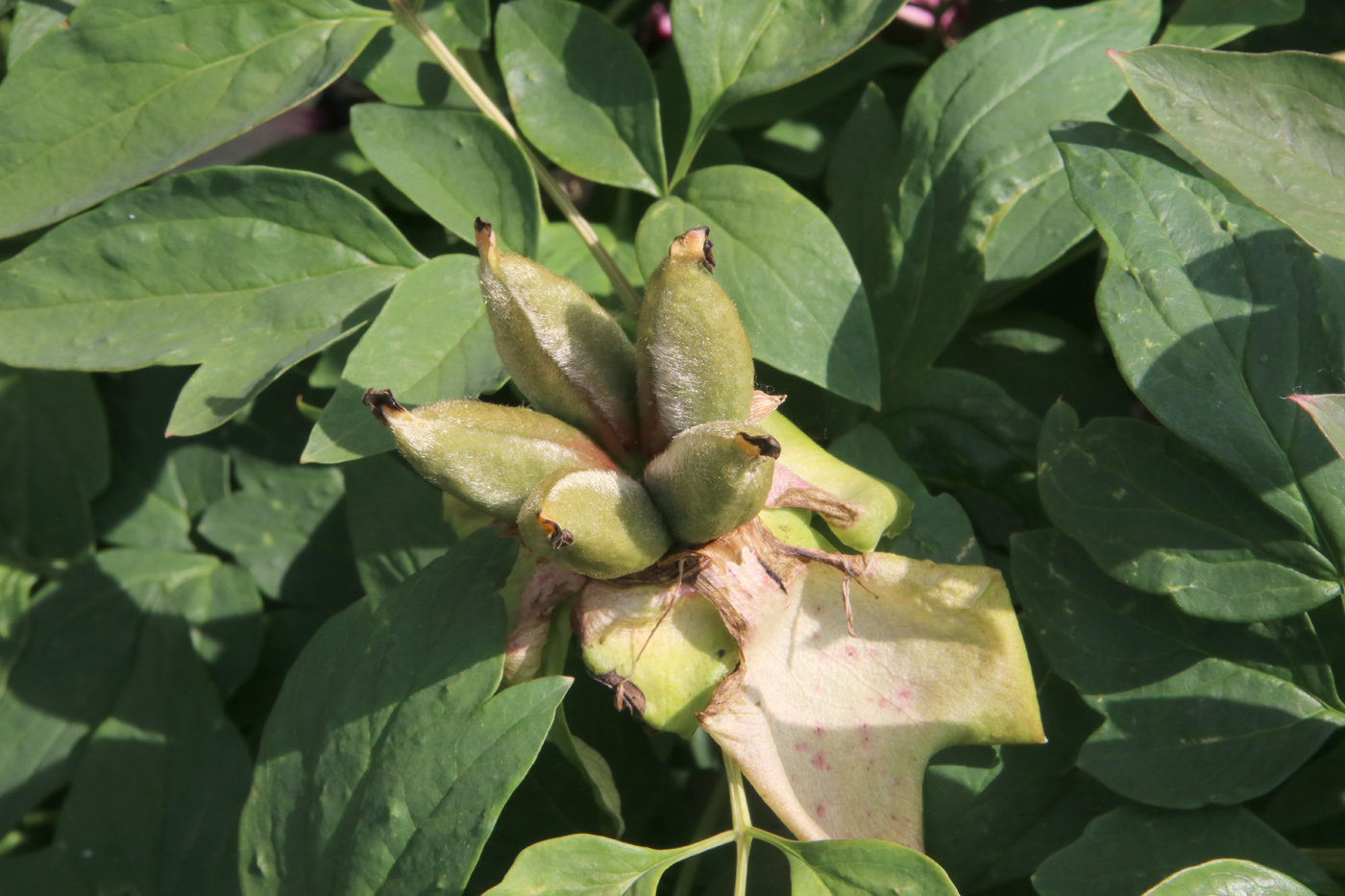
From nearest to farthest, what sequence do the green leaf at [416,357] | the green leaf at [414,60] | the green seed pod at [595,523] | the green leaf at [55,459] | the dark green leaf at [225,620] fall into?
the green seed pod at [595,523], the green leaf at [416,357], the green leaf at [414,60], the dark green leaf at [225,620], the green leaf at [55,459]

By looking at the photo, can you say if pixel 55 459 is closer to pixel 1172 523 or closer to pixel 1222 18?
pixel 1172 523

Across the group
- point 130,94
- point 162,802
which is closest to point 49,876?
point 162,802

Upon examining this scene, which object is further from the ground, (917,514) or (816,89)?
(816,89)

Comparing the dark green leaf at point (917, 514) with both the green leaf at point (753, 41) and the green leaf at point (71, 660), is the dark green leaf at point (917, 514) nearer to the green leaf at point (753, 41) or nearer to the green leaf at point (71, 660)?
the green leaf at point (753, 41)

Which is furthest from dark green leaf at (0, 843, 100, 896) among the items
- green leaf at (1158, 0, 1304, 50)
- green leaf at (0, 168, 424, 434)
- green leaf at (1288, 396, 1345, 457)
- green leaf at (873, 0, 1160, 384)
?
green leaf at (1158, 0, 1304, 50)

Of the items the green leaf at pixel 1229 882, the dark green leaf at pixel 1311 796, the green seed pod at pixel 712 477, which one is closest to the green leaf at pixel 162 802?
the green seed pod at pixel 712 477

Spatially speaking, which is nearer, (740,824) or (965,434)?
(740,824)
